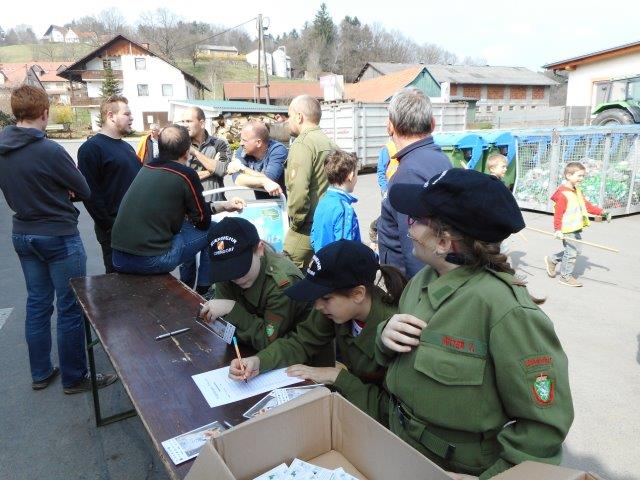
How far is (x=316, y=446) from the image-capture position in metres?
1.38

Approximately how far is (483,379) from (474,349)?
9 centimetres

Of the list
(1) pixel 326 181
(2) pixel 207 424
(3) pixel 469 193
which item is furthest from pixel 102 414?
(3) pixel 469 193

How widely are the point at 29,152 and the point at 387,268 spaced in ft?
7.94

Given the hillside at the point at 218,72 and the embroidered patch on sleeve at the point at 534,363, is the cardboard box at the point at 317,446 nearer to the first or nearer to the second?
the embroidered patch on sleeve at the point at 534,363

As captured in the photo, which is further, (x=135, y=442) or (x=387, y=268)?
(x=135, y=442)

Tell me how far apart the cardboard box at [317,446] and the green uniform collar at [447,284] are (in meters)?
0.37

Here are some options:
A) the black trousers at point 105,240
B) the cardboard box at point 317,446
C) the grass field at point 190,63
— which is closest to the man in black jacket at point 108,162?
the black trousers at point 105,240

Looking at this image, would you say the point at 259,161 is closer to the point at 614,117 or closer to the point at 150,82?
the point at 614,117

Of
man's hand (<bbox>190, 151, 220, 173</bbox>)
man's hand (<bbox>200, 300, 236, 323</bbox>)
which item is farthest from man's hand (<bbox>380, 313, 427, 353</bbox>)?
man's hand (<bbox>190, 151, 220, 173</bbox>)

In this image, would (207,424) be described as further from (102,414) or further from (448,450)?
(102,414)

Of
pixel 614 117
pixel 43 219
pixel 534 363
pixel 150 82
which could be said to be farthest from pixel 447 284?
pixel 150 82

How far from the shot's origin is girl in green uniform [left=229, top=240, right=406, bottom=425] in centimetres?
181

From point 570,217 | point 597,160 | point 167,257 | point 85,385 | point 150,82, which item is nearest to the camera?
point 167,257

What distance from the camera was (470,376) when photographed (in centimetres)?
127
